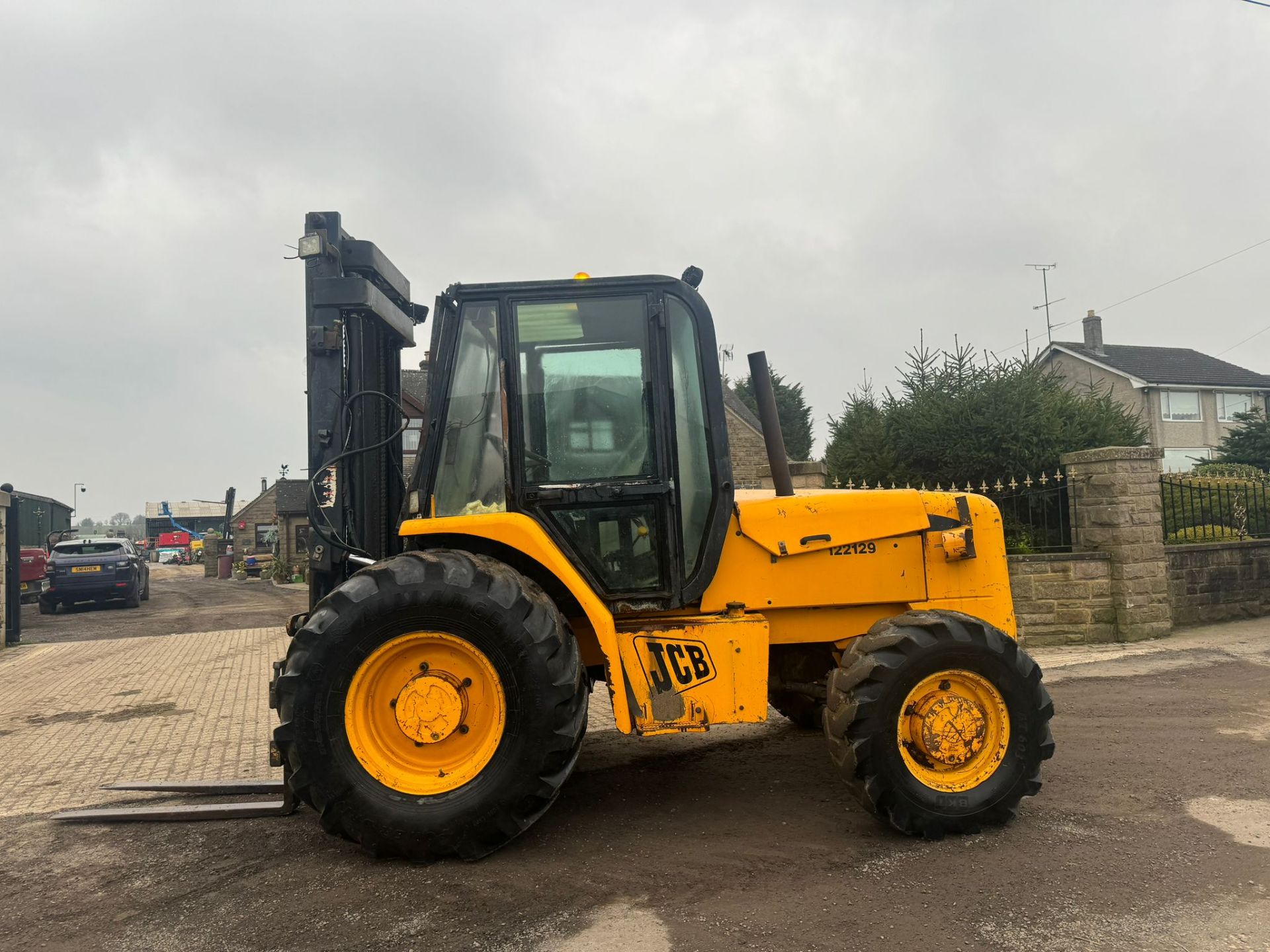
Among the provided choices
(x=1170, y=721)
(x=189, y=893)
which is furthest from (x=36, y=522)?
(x=1170, y=721)

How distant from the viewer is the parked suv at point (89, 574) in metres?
19.2

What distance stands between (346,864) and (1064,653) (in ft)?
26.2

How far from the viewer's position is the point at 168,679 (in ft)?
32.4

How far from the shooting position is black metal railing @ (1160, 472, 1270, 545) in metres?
11.2

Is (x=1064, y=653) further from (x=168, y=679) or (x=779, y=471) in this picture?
(x=168, y=679)

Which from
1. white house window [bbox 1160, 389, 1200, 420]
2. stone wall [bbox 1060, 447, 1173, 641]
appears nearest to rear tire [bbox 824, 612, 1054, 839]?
stone wall [bbox 1060, 447, 1173, 641]

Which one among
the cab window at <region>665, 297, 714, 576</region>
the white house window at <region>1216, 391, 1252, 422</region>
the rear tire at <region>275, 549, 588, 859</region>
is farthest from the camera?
the white house window at <region>1216, 391, 1252, 422</region>

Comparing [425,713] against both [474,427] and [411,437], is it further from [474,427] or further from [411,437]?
[411,437]

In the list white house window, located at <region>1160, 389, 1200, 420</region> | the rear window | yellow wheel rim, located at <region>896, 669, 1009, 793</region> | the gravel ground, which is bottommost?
the gravel ground

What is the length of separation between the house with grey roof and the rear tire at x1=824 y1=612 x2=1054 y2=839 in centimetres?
3585

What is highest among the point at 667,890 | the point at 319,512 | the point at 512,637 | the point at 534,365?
the point at 534,365

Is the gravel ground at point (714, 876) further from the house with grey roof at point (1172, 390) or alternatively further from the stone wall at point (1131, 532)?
the house with grey roof at point (1172, 390)

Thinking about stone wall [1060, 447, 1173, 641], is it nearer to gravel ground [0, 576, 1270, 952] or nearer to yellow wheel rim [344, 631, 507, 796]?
gravel ground [0, 576, 1270, 952]

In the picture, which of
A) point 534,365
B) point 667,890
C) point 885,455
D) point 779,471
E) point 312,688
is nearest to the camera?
point 667,890
